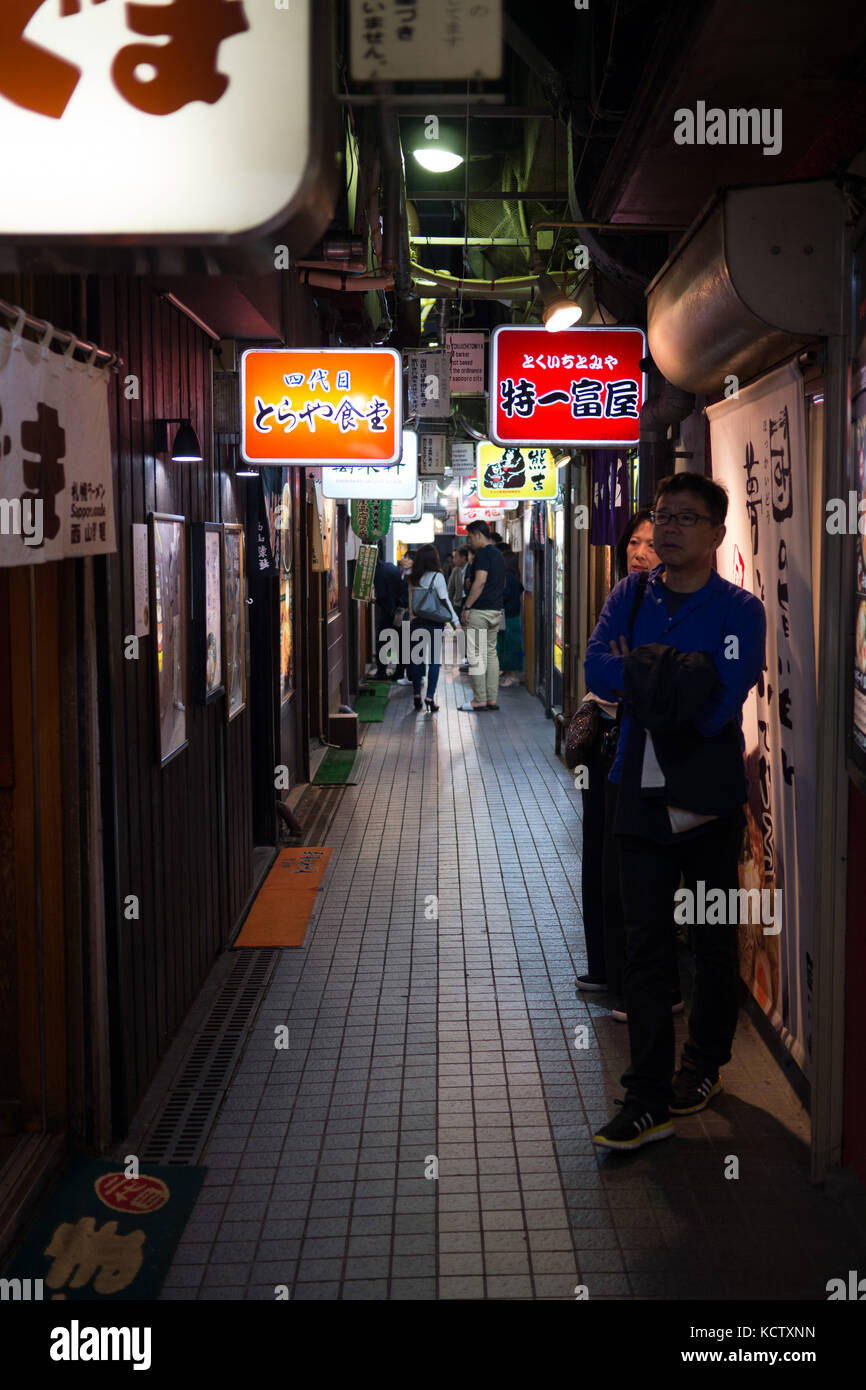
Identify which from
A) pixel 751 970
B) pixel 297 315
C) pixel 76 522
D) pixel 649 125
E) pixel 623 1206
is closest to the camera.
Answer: pixel 76 522

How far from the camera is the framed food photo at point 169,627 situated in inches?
207

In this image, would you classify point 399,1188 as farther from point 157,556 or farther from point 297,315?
point 297,315

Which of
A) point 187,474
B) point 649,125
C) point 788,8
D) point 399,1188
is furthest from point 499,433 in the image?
point 399,1188

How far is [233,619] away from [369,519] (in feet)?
32.1

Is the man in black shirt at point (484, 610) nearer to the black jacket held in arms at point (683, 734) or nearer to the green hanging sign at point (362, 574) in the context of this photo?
the green hanging sign at point (362, 574)

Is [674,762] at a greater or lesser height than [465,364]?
lesser

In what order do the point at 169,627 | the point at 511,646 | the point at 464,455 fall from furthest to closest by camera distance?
the point at 464,455 → the point at 511,646 → the point at 169,627

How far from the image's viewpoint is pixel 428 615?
17.0 meters

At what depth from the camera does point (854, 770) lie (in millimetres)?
3891

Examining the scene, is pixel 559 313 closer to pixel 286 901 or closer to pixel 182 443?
pixel 182 443

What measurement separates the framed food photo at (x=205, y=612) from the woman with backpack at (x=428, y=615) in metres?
10.3

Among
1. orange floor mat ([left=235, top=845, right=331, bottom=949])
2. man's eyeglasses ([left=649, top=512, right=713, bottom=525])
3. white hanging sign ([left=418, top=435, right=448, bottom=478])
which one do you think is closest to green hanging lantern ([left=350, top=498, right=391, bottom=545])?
white hanging sign ([left=418, top=435, right=448, bottom=478])

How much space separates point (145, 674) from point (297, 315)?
256 inches

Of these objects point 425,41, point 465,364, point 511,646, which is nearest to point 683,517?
point 425,41
